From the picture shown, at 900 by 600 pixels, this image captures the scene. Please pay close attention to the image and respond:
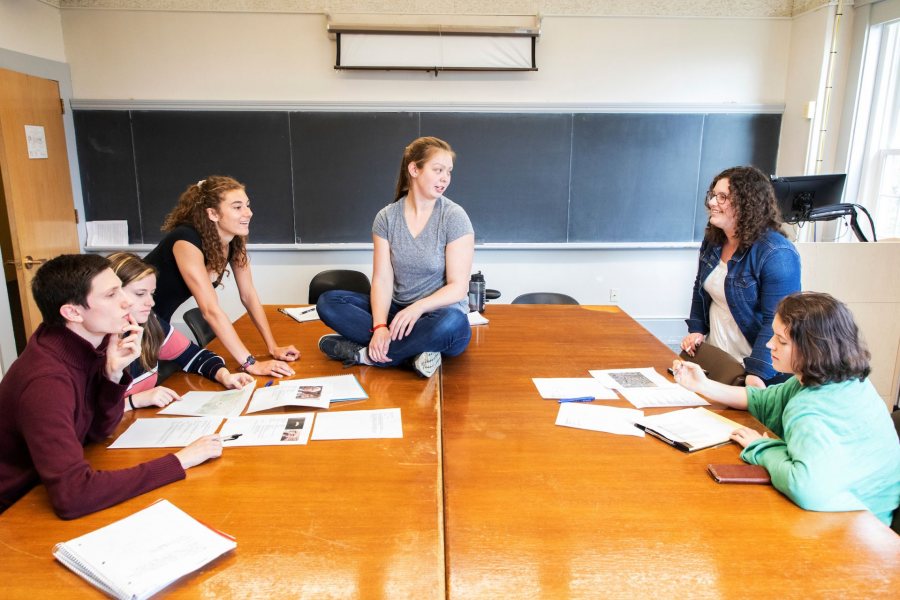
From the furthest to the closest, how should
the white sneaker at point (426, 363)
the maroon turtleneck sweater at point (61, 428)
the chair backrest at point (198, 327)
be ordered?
A: 1. the chair backrest at point (198, 327)
2. the white sneaker at point (426, 363)
3. the maroon turtleneck sweater at point (61, 428)

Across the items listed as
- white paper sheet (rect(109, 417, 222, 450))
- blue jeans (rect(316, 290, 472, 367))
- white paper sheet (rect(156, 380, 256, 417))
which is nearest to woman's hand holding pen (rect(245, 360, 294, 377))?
white paper sheet (rect(156, 380, 256, 417))

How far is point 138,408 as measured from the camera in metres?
1.73

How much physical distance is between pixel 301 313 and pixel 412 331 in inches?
40.0

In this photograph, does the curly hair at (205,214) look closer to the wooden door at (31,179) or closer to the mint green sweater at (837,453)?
the mint green sweater at (837,453)

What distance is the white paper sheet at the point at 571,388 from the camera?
72.2 inches

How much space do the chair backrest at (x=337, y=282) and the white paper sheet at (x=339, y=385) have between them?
5.47 ft

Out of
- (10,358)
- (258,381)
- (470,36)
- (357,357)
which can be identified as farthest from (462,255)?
(10,358)

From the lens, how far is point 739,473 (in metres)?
1.34

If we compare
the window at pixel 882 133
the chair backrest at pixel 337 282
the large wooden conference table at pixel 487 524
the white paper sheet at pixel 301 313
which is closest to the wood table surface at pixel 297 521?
the large wooden conference table at pixel 487 524

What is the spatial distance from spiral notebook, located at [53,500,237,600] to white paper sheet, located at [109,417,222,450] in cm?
34

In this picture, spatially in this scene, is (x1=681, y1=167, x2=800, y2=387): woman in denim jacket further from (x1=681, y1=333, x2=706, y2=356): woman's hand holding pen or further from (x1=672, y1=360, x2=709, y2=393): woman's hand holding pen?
(x1=672, y1=360, x2=709, y2=393): woman's hand holding pen

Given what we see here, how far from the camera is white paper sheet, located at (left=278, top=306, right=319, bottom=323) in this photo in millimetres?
2795

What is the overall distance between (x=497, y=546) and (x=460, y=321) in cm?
107

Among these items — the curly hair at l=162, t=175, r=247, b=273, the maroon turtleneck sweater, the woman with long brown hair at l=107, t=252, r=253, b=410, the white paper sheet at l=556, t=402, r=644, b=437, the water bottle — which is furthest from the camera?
the water bottle
